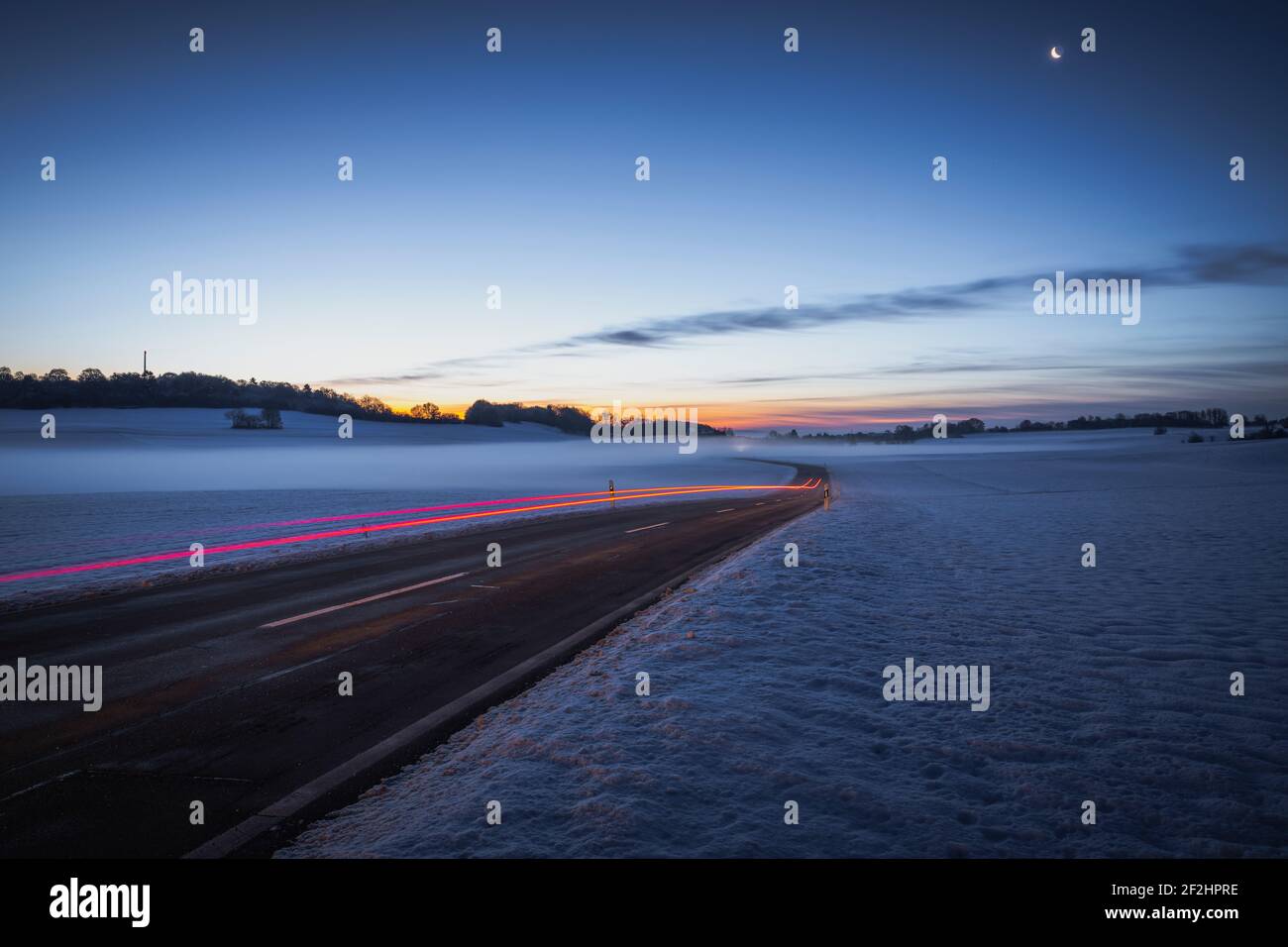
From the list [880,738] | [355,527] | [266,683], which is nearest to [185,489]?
[355,527]

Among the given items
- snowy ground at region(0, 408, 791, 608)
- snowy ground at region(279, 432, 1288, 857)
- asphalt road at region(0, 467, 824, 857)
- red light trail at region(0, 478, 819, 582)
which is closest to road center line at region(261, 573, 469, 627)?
asphalt road at region(0, 467, 824, 857)

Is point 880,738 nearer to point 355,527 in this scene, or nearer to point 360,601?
point 360,601

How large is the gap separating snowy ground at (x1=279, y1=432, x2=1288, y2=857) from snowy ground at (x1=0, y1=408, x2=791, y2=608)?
10327 millimetres

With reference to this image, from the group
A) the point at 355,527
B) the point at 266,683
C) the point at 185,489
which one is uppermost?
the point at 185,489

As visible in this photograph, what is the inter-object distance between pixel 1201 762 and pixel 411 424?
14882 cm

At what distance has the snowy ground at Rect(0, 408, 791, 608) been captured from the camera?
48.6 feet

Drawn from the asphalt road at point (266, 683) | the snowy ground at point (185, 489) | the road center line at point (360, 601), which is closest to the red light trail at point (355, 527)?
the snowy ground at point (185, 489)

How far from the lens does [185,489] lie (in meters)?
33.3

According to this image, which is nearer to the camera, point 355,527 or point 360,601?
point 360,601

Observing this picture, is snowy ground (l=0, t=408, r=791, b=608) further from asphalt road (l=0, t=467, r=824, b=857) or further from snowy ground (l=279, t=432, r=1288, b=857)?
snowy ground (l=279, t=432, r=1288, b=857)

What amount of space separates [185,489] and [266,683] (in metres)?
33.1

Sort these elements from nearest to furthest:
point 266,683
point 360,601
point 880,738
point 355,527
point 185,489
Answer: point 880,738, point 266,683, point 360,601, point 355,527, point 185,489
